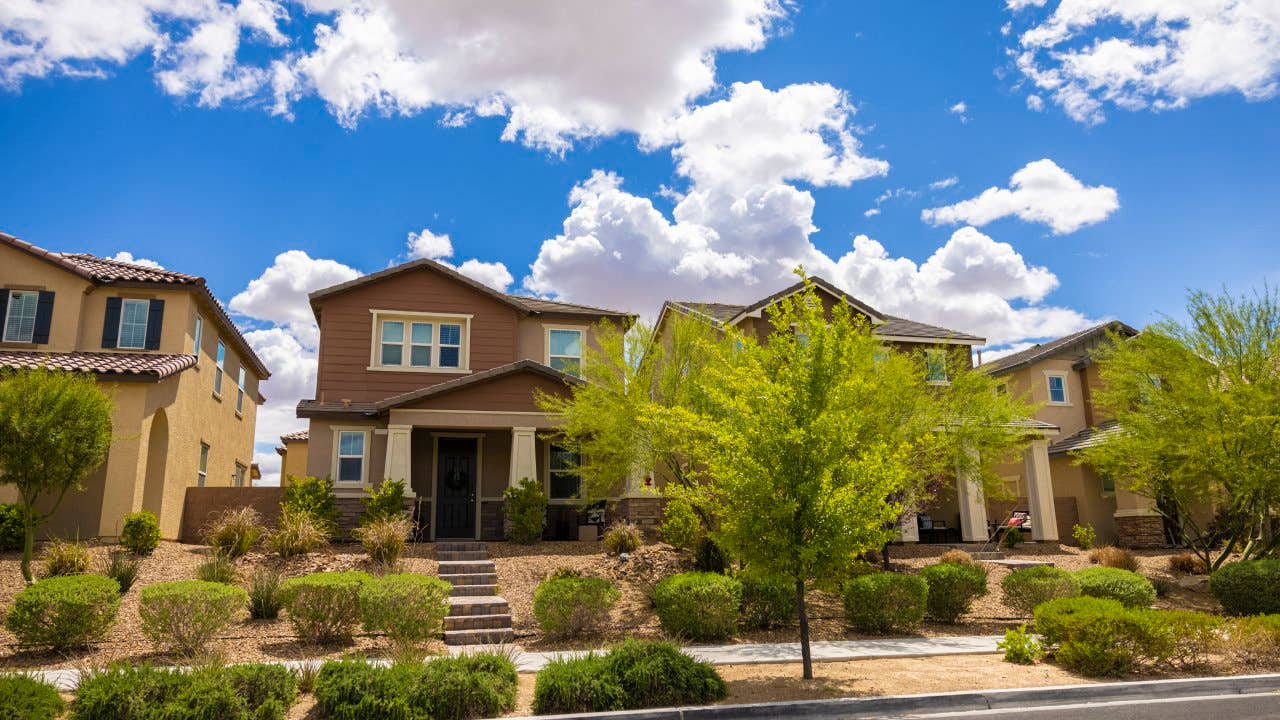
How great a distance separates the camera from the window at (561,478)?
22109 millimetres

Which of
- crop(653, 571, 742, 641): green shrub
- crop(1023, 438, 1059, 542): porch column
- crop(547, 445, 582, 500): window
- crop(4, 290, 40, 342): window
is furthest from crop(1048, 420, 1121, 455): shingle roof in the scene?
crop(4, 290, 40, 342): window

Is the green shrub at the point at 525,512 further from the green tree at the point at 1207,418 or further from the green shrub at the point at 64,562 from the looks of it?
the green tree at the point at 1207,418

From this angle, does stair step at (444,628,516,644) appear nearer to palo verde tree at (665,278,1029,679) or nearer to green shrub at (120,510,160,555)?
palo verde tree at (665,278,1029,679)

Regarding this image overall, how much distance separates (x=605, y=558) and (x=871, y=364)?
670 cm

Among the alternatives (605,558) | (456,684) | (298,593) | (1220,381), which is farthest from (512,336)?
(1220,381)

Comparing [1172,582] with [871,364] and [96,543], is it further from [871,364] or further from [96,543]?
[96,543]

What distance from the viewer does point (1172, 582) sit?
18891 millimetres

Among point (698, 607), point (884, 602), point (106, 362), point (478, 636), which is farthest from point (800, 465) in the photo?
point (106, 362)

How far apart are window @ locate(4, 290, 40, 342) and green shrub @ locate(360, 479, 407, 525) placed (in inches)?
373

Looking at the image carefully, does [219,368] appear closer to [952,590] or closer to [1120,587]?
[952,590]

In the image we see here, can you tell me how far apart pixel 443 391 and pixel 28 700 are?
1312cm

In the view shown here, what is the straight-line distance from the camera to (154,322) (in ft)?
68.0

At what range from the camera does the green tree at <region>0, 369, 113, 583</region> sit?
13.6 m

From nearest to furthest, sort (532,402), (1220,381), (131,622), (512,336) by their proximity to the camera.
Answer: (131,622) → (1220,381) → (532,402) → (512,336)
